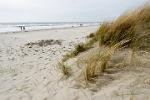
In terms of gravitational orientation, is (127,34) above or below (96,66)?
above

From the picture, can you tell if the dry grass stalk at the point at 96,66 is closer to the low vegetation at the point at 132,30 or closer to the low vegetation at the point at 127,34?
the low vegetation at the point at 127,34

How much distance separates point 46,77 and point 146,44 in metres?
2.15

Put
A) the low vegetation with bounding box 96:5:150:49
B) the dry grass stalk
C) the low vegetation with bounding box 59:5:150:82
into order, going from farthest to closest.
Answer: the low vegetation with bounding box 96:5:150:49
the low vegetation with bounding box 59:5:150:82
the dry grass stalk

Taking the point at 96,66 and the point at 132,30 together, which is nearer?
the point at 96,66

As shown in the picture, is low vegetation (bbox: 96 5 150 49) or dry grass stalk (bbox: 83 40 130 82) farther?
low vegetation (bbox: 96 5 150 49)

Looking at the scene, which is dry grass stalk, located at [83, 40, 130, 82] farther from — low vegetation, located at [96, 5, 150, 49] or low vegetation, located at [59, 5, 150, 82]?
low vegetation, located at [96, 5, 150, 49]

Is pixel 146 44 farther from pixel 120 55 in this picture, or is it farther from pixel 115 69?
pixel 115 69

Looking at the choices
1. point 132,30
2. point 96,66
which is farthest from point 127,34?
point 96,66

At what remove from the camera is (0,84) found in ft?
16.5

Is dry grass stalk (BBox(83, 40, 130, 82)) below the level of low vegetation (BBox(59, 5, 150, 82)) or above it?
below

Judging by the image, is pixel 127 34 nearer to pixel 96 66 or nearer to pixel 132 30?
pixel 132 30

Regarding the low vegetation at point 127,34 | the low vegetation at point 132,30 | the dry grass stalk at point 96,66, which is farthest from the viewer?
the low vegetation at point 132,30

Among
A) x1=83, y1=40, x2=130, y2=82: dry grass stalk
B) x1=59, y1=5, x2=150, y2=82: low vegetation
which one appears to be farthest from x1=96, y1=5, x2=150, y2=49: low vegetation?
x1=83, y1=40, x2=130, y2=82: dry grass stalk

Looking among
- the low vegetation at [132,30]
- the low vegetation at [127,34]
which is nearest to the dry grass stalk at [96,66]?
the low vegetation at [127,34]
